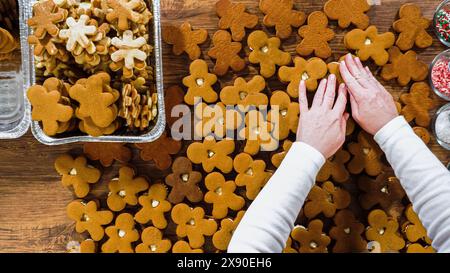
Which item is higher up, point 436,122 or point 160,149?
point 436,122

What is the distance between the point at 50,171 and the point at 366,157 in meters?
0.93

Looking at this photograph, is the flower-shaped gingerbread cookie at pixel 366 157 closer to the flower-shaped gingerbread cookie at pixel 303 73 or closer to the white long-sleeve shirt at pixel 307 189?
the white long-sleeve shirt at pixel 307 189

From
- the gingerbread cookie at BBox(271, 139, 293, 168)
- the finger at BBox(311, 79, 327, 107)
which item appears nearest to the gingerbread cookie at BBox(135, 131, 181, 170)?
the gingerbread cookie at BBox(271, 139, 293, 168)

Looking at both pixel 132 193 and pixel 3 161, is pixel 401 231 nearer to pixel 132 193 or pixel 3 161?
pixel 132 193

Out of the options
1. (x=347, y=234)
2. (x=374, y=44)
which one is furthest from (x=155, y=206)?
(x=374, y=44)

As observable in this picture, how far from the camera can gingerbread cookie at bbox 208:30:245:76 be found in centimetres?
115

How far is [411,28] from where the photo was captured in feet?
3.74

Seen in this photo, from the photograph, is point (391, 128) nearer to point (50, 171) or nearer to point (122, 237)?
point (122, 237)

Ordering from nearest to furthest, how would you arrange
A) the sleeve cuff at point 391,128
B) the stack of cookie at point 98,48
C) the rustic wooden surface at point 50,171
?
the stack of cookie at point 98,48
the sleeve cuff at point 391,128
the rustic wooden surface at point 50,171

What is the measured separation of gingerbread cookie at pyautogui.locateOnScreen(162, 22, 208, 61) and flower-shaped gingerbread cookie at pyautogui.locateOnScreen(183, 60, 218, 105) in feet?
0.14

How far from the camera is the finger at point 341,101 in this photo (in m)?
1.11

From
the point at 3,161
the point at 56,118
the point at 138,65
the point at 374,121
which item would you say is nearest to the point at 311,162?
the point at 374,121

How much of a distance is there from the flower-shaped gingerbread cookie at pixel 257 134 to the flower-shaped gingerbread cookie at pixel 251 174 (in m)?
0.03

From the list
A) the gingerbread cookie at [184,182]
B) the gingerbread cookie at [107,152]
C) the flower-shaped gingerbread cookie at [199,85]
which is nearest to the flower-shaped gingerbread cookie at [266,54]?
the flower-shaped gingerbread cookie at [199,85]
